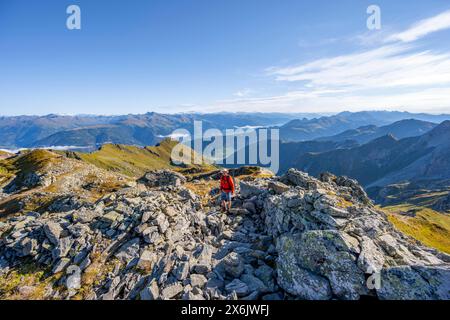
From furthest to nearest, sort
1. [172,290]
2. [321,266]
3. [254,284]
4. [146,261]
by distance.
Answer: [146,261]
[254,284]
[321,266]
[172,290]

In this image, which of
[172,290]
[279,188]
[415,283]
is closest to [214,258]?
[172,290]

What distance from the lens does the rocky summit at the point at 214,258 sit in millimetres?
12953

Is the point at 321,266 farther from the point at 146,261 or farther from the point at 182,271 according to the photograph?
the point at 146,261

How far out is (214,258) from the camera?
16.7 metres

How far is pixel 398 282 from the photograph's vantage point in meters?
12.4

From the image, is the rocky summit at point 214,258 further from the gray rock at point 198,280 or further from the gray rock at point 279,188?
the gray rock at point 279,188

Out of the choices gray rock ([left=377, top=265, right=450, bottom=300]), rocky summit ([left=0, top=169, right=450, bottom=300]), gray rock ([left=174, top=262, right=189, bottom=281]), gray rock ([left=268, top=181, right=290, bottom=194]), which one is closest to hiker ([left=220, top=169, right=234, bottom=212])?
rocky summit ([left=0, top=169, right=450, bottom=300])

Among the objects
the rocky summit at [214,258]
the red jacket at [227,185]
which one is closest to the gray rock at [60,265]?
the rocky summit at [214,258]

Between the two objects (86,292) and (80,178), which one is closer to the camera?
(86,292)
